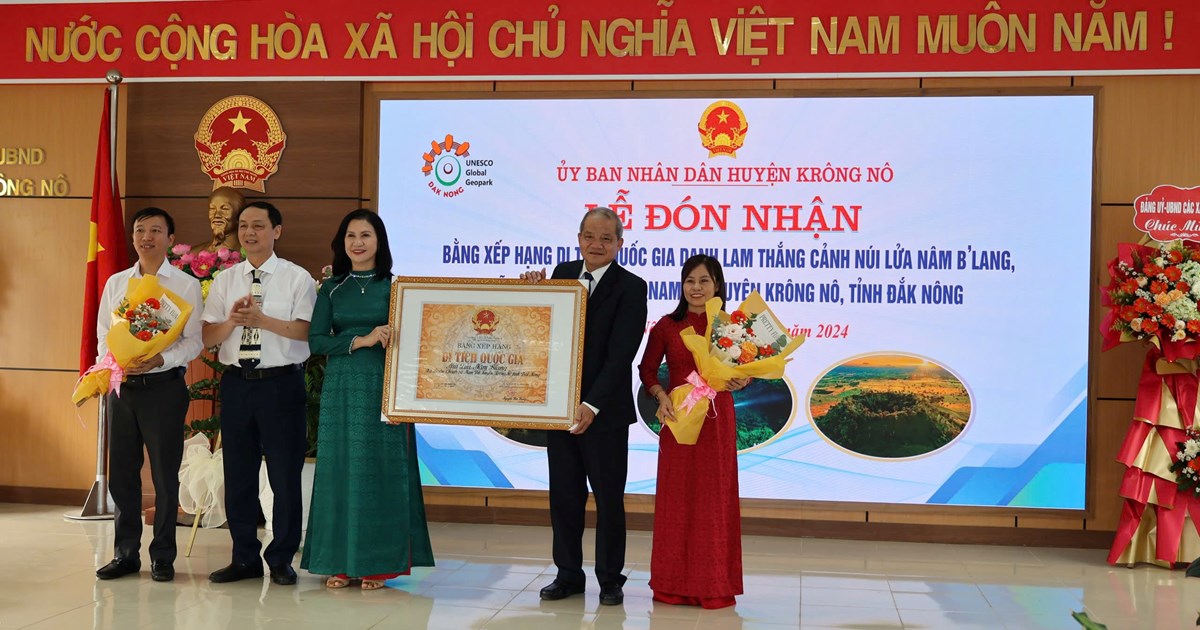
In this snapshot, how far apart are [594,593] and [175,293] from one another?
214cm

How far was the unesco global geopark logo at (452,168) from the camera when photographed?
6.22 metres

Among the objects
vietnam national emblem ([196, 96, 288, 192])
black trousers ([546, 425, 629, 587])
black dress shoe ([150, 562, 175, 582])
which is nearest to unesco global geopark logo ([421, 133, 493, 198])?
vietnam national emblem ([196, 96, 288, 192])

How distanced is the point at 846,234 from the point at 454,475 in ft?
8.43

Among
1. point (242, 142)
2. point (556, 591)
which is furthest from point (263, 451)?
point (242, 142)

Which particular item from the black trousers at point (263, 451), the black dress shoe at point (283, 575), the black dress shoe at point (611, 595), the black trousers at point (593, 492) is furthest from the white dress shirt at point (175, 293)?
the black dress shoe at point (611, 595)

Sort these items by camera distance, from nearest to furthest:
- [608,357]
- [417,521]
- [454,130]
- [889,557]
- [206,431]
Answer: [608,357], [417,521], [889,557], [206,431], [454,130]

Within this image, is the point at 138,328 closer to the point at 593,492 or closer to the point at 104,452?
the point at 593,492

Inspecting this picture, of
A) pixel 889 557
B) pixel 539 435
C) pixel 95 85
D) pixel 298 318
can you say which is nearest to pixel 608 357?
pixel 539 435

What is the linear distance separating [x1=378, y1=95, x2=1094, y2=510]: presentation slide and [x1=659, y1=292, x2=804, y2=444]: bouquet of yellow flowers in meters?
1.82

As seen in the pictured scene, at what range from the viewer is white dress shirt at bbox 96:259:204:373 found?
4.55 meters

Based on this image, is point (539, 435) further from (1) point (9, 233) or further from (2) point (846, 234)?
(1) point (9, 233)

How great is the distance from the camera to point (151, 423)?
14.9 ft

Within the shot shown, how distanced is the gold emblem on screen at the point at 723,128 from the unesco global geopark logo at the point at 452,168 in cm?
122

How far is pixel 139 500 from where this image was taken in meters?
4.66
